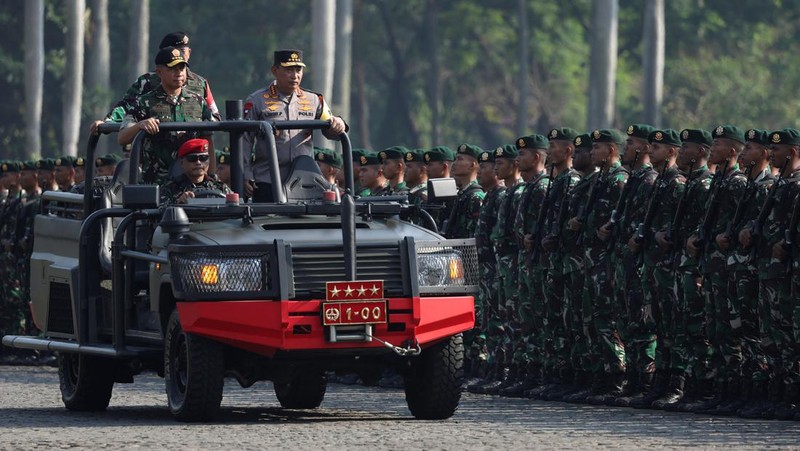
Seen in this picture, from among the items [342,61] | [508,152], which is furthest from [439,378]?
[342,61]

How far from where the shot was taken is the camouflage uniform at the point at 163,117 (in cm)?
1372

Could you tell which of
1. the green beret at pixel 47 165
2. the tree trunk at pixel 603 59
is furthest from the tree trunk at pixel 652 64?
the green beret at pixel 47 165

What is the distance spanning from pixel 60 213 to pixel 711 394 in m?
4.61

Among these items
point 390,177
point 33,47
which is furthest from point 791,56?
point 390,177

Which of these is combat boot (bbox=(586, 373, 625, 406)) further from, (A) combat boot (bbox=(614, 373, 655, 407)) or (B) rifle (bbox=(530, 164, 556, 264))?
(B) rifle (bbox=(530, 164, 556, 264))

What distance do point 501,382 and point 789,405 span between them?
3510 mm

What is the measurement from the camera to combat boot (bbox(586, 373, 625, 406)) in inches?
573

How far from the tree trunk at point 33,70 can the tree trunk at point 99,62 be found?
117 inches

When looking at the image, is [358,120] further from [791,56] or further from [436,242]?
[436,242]

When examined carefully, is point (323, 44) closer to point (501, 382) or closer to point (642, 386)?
point (501, 382)

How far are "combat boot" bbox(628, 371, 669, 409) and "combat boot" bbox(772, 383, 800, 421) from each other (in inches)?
45.7

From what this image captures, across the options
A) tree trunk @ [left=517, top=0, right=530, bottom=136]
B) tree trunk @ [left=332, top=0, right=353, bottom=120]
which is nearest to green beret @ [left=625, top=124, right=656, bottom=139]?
tree trunk @ [left=332, top=0, right=353, bottom=120]

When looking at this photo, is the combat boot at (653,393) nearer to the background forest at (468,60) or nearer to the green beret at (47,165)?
the green beret at (47,165)

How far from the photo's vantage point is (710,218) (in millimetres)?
13742
